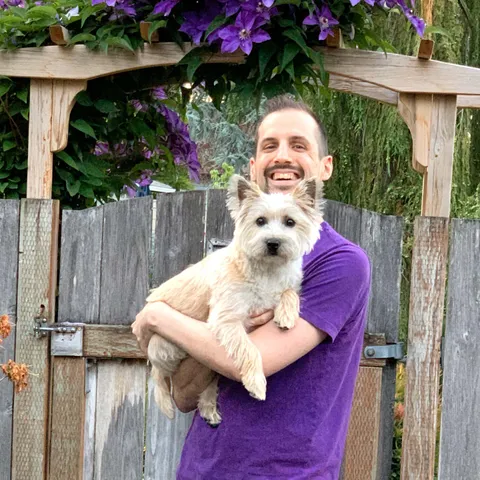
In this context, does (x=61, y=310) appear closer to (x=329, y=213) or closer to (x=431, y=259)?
(x=329, y=213)

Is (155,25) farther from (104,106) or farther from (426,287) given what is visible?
(426,287)

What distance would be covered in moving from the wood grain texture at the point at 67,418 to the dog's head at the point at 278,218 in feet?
4.29

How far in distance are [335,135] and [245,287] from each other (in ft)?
10.3

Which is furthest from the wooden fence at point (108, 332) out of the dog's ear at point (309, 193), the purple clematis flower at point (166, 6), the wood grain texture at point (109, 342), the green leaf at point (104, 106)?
the dog's ear at point (309, 193)

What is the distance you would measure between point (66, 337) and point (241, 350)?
4.52ft

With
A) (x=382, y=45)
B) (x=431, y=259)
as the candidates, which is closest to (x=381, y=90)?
(x=382, y=45)

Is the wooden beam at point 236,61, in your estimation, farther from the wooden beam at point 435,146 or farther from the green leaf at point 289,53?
the green leaf at point 289,53

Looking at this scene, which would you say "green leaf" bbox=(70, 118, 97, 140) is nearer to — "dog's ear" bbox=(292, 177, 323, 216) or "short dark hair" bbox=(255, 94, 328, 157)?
"short dark hair" bbox=(255, 94, 328, 157)

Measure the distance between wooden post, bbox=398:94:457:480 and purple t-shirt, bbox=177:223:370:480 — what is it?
952mm

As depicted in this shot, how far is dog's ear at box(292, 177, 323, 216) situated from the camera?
7.86ft

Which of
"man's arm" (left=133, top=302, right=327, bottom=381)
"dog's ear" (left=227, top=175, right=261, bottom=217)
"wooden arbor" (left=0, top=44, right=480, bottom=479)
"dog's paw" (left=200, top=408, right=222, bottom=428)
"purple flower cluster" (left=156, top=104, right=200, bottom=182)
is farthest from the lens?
"purple flower cluster" (left=156, top=104, right=200, bottom=182)

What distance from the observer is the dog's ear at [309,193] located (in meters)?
2.39

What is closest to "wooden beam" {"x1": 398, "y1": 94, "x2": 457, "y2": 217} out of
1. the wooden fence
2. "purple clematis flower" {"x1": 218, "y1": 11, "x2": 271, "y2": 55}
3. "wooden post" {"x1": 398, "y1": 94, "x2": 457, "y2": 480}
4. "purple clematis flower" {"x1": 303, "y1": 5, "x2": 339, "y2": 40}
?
"wooden post" {"x1": 398, "y1": 94, "x2": 457, "y2": 480}

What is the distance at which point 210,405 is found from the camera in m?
2.44
